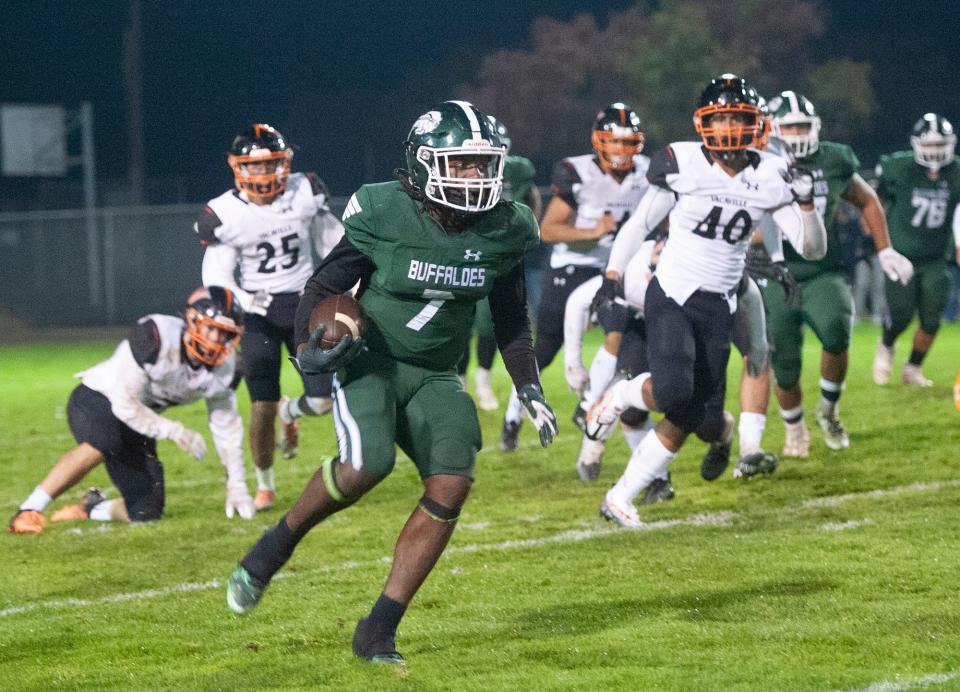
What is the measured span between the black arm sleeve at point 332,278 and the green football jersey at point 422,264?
46mm

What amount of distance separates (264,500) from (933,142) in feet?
17.6

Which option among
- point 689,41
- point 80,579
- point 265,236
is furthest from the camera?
point 689,41

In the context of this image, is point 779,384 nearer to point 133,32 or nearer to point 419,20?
point 133,32

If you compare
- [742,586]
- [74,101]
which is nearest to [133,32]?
[74,101]

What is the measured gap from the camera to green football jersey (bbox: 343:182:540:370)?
4.32 metres

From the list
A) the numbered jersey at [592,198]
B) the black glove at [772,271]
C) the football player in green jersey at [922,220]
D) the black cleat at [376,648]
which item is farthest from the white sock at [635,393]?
the football player in green jersey at [922,220]

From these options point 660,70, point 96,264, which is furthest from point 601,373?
point 660,70

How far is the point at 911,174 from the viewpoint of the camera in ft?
34.0

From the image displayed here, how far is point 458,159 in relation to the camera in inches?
167

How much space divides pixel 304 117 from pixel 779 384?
97.1 ft

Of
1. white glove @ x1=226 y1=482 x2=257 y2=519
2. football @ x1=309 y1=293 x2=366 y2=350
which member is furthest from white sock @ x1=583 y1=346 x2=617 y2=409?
football @ x1=309 y1=293 x2=366 y2=350

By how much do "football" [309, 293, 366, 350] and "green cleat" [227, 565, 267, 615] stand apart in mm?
734

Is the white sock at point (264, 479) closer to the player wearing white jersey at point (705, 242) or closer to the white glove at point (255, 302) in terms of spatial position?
the white glove at point (255, 302)

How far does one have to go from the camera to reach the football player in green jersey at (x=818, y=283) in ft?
24.7
